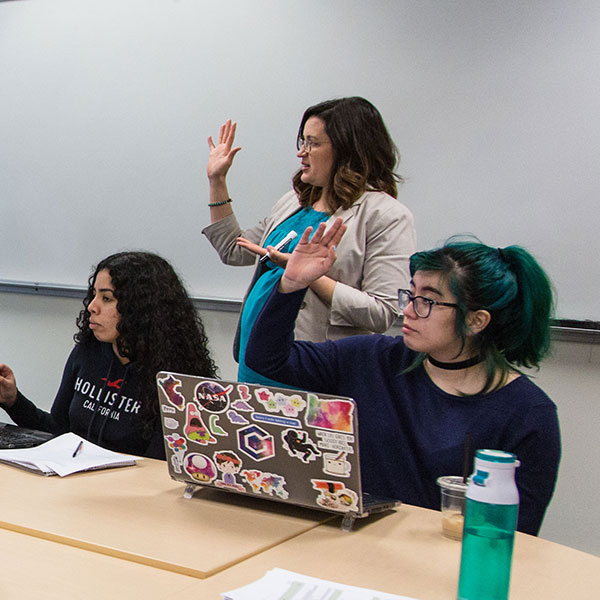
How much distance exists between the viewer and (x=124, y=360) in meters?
2.15

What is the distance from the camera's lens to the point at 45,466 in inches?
62.9

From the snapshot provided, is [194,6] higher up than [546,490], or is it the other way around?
[194,6]

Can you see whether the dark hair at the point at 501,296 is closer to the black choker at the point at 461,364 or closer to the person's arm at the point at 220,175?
the black choker at the point at 461,364

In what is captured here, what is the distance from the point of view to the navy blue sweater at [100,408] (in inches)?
80.4

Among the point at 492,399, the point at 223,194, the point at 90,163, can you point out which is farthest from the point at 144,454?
the point at 90,163

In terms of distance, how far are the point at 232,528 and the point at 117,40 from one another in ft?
8.49

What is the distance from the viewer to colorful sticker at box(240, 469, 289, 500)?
135 cm

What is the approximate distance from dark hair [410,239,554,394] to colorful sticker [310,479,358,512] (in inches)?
16.0

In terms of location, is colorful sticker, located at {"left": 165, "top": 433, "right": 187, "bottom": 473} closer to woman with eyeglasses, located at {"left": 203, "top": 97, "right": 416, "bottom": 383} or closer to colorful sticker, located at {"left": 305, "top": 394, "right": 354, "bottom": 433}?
colorful sticker, located at {"left": 305, "top": 394, "right": 354, "bottom": 433}

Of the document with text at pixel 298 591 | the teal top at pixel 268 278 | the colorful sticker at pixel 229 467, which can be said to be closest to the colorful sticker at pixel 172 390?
the colorful sticker at pixel 229 467

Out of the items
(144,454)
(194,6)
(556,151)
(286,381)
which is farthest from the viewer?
(194,6)

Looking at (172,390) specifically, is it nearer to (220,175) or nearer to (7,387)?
(7,387)

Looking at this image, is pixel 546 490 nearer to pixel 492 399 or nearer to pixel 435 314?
pixel 492 399

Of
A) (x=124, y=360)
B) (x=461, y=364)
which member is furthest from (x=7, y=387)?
(x=461, y=364)
